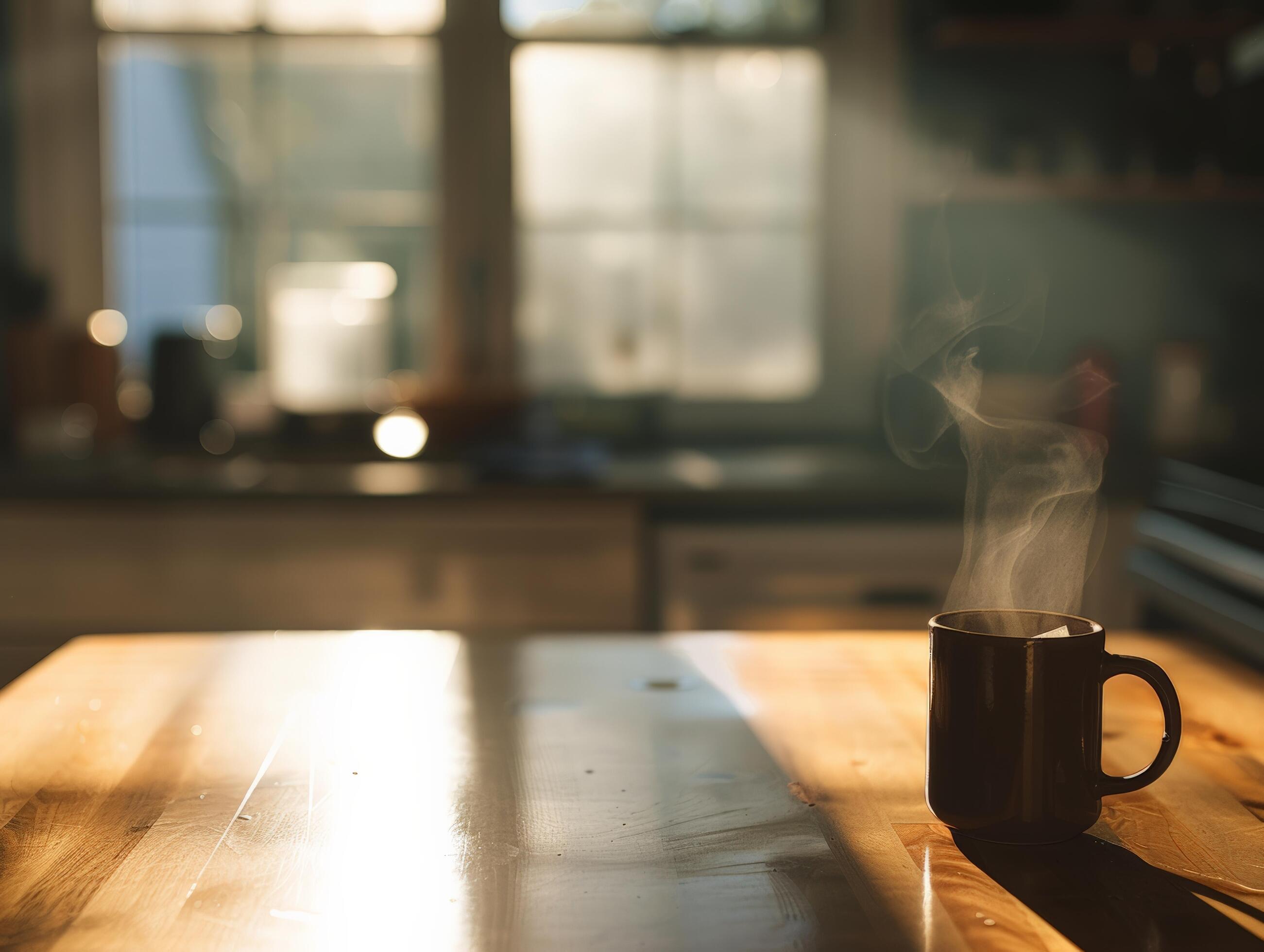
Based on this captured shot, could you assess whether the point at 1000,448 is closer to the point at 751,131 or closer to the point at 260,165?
the point at 751,131

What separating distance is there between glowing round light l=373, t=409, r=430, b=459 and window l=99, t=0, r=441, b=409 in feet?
0.41

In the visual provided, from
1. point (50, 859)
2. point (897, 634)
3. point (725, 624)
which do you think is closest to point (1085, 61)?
point (725, 624)

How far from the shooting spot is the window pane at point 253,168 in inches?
108

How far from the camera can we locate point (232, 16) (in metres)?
2.74

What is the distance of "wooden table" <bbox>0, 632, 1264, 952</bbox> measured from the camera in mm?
525

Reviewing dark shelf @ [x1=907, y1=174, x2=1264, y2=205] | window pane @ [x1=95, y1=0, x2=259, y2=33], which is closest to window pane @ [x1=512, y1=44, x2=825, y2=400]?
dark shelf @ [x1=907, y1=174, x2=1264, y2=205]

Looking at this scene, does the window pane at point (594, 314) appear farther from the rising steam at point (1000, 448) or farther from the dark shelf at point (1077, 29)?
the dark shelf at point (1077, 29)

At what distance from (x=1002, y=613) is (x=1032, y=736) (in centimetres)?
10

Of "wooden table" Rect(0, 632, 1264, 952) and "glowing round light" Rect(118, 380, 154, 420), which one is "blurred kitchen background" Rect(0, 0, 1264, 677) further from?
"wooden table" Rect(0, 632, 1264, 952)

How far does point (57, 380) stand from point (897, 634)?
209cm

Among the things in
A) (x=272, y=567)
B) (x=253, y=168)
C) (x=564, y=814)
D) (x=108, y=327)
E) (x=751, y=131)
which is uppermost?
(x=751, y=131)

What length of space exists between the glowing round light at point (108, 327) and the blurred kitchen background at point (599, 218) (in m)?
0.01

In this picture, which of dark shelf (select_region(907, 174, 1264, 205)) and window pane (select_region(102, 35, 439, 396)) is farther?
window pane (select_region(102, 35, 439, 396))

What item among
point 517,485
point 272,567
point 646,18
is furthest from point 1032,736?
point 646,18
